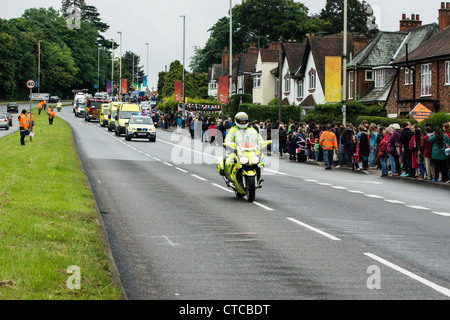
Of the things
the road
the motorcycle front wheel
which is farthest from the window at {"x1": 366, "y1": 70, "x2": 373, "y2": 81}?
the motorcycle front wheel

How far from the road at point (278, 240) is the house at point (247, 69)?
271 ft

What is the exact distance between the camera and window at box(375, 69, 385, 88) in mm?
62500

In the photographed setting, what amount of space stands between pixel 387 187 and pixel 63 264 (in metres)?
14.7

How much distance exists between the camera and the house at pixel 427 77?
4597 cm

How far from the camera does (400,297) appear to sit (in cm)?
757

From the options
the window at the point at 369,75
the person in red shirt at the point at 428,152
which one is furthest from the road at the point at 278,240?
the window at the point at 369,75

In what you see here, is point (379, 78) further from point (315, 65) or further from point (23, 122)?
point (23, 122)

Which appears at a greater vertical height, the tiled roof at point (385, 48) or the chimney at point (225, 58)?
the chimney at point (225, 58)

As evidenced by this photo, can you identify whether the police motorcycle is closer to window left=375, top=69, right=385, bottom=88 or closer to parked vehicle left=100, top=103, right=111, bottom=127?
window left=375, top=69, right=385, bottom=88

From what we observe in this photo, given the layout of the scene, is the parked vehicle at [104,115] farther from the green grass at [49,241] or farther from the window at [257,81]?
the green grass at [49,241]

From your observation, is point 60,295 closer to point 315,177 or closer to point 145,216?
point 145,216

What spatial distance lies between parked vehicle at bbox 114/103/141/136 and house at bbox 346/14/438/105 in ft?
60.7

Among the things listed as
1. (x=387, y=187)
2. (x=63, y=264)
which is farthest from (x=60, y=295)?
(x=387, y=187)

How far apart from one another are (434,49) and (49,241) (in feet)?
136
